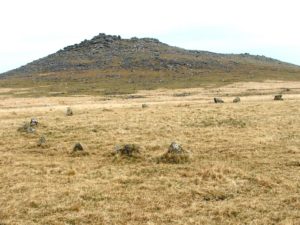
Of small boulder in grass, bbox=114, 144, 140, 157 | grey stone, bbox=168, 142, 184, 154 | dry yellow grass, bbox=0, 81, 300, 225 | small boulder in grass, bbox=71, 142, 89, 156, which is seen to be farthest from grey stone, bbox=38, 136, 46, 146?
grey stone, bbox=168, 142, 184, 154

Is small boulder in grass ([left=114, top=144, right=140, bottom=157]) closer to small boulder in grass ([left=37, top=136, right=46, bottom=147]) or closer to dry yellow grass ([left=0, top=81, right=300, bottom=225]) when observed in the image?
dry yellow grass ([left=0, top=81, right=300, bottom=225])

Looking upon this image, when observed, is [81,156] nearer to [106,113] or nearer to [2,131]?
[2,131]

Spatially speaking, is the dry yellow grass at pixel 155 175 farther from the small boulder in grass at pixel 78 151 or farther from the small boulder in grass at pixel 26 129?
the small boulder in grass at pixel 26 129

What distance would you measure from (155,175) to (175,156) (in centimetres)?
285

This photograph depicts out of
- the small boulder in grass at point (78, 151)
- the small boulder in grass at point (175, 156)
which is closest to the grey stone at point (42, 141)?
the small boulder in grass at point (78, 151)

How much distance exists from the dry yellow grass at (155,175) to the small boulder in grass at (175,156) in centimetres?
46

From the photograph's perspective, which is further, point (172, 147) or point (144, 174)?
point (172, 147)

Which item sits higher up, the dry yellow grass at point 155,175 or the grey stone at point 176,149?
the grey stone at point 176,149

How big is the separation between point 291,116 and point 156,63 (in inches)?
6378

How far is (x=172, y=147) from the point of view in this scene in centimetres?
2498

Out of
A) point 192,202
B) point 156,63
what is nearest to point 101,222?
point 192,202

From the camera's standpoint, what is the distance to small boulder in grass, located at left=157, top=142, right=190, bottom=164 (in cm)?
2411

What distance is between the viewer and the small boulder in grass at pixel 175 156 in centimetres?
2411

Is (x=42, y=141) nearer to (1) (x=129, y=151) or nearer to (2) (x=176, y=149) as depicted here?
(1) (x=129, y=151)
